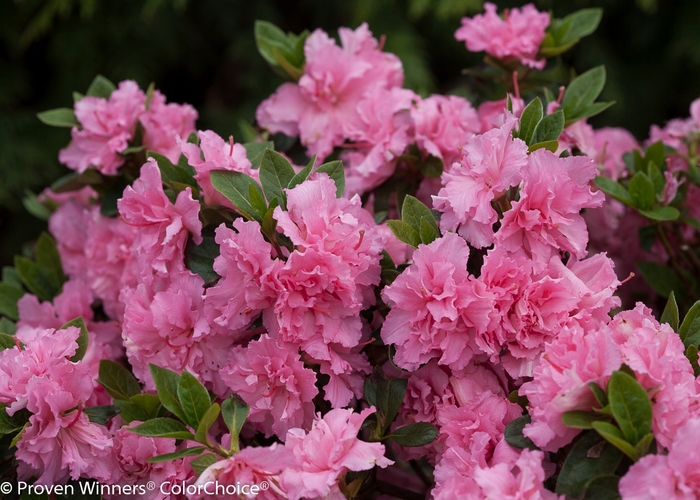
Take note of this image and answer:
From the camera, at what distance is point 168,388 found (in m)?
0.77

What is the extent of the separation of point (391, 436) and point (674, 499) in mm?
310

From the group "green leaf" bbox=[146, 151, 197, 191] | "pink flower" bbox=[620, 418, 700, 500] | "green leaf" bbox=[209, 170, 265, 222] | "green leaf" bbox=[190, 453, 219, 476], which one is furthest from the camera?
"green leaf" bbox=[146, 151, 197, 191]

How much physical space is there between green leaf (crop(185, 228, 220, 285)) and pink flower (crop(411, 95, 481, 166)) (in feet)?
1.14

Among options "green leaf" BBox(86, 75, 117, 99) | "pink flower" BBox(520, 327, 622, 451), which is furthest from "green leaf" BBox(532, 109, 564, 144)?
"green leaf" BBox(86, 75, 117, 99)

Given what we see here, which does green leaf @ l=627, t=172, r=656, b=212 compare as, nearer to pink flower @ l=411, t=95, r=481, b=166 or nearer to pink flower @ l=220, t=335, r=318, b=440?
pink flower @ l=411, t=95, r=481, b=166

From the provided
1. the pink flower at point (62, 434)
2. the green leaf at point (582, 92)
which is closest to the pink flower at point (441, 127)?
the green leaf at point (582, 92)

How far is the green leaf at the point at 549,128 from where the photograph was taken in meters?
0.86

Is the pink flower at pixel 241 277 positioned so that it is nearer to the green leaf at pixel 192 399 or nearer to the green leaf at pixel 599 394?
the green leaf at pixel 192 399

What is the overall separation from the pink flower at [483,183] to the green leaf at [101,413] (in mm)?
455

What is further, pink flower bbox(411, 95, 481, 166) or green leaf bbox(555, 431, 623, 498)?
pink flower bbox(411, 95, 481, 166)

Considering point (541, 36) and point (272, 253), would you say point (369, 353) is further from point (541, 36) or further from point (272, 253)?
point (541, 36)

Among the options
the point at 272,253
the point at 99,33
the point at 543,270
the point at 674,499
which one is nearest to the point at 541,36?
the point at 543,270

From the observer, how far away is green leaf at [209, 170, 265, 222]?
0.81 m

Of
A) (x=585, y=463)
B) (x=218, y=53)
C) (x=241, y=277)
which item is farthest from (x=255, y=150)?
(x=218, y=53)
